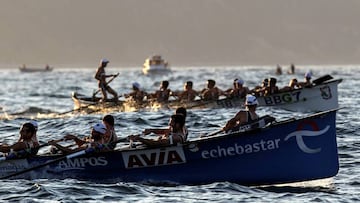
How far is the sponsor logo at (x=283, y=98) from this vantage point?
3841cm

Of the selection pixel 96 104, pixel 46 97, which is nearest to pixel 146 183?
pixel 96 104

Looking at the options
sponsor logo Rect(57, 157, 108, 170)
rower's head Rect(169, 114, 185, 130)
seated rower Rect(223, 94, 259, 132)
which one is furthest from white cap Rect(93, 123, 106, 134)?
seated rower Rect(223, 94, 259, 132)

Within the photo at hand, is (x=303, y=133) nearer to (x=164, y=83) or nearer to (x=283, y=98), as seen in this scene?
(x=283, y=98)

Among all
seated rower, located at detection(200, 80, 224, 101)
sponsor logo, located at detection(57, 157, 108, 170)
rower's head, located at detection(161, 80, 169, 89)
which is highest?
rower's head, located at detection(161, 80, 169, 89)

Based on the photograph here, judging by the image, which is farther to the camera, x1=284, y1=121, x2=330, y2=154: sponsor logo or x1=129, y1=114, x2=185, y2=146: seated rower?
x1=129, y1=114, x2=185, y2=146: seated rower

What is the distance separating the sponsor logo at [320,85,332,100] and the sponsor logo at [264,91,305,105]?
0.91 meters

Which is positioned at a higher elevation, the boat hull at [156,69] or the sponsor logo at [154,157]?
the boat hull at [156,69]

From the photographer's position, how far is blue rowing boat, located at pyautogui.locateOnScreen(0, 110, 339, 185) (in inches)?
828

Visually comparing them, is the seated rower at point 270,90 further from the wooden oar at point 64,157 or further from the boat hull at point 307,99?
the wooden oar at point 64,157

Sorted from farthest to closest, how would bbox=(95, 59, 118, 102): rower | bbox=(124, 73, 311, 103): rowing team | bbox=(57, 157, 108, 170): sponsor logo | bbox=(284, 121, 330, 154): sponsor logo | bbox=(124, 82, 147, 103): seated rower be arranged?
bbox=(95, 59, 118, 102): rower < bbox=(124, 82, 147, 103): seated rower < bbox=(124, 73, 311, 103): rowing team < bbox=(57, 157, 108, 170): sponsor logo < bbox=(284, 121, 330, 154): sponsor logo

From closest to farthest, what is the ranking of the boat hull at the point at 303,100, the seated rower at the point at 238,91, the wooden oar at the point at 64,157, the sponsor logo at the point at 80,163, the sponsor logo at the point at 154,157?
the sponsor logo at the point at 154,157 → the wooden oar at the point at 64,157 → the sponsor logo at the point at 80,163 → the boat hull at the point at 303,100 → the seated rower at the point at 238,91

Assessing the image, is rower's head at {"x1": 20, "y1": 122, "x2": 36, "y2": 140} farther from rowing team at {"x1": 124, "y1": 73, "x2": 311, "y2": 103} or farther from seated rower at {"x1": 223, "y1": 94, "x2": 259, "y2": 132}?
rowing team at {"x1": 124, "y1": 73, "x2": 311, "y2": 103}

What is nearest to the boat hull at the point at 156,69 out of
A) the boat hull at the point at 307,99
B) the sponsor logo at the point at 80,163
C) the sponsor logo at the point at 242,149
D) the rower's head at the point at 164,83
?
the rower's head at the point at 164,83

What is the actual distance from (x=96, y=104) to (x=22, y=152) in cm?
1878
